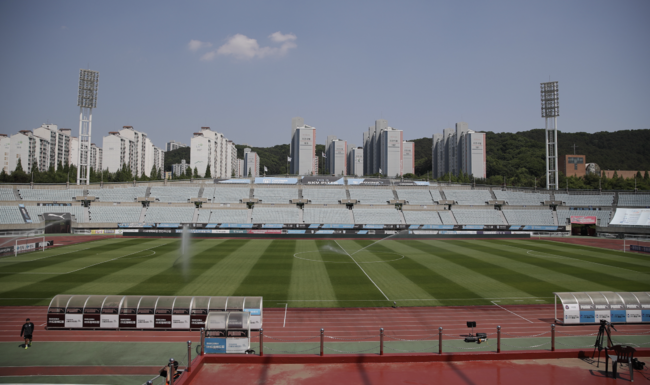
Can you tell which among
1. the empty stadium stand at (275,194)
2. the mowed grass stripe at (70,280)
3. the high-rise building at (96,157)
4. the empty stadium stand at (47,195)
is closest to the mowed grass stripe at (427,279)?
the mowed grass stripe at (70,280)

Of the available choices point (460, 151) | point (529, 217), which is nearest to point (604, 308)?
point (529, 217)

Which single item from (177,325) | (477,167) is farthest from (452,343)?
A: (477,167)

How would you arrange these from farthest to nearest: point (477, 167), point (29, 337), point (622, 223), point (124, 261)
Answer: point (477, 167) → point (622, 223) → point (124, 261) → point (29, 337)

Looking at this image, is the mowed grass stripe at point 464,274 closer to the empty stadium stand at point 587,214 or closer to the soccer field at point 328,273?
the soccer field at point 328,273

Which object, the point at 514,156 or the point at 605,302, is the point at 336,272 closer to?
the point at 605,302

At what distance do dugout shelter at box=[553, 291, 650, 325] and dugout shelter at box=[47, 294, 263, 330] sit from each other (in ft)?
47.5

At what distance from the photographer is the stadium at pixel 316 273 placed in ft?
47.3

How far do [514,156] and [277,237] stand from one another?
112m

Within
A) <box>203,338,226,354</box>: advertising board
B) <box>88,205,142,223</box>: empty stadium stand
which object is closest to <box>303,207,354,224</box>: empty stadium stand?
<box>88,205,142,223</box>: empty stadium stand

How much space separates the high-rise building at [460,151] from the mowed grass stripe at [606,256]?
3062 inches

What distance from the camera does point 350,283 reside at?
24.5 m

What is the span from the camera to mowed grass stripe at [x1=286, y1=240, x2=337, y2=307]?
67.0ft

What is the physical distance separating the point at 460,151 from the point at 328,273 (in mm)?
112449

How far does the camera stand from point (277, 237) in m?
52.8
